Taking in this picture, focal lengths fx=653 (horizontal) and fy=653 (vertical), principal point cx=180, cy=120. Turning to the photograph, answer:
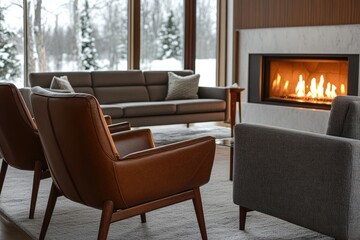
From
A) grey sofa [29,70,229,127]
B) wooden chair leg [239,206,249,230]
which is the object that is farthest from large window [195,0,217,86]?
wooden chair leg [239,206,249,230]

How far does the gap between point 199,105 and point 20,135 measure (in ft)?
12.7

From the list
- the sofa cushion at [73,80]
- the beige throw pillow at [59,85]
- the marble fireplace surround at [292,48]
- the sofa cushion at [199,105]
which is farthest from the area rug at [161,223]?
the marble fireplace surround at [292,48]

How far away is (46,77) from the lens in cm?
724

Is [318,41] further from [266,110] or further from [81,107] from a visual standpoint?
[81,107]

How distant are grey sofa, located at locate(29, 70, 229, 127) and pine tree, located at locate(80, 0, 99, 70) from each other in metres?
0.95

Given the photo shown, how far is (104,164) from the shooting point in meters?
3.13

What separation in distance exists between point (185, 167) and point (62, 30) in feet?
17.8

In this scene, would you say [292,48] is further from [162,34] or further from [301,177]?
[301,177]

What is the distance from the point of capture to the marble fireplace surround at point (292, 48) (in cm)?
723

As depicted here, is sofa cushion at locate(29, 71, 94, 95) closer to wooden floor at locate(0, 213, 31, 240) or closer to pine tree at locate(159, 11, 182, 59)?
pine tree at locate(159, 11, 182, 59)

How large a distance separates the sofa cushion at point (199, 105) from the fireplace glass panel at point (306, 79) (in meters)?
0.86

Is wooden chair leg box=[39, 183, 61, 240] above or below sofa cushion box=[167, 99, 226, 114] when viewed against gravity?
below

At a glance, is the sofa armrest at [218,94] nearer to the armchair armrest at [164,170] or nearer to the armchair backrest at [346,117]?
the armchair armrest at [164,170]

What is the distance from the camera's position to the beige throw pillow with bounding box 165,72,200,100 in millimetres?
8039
